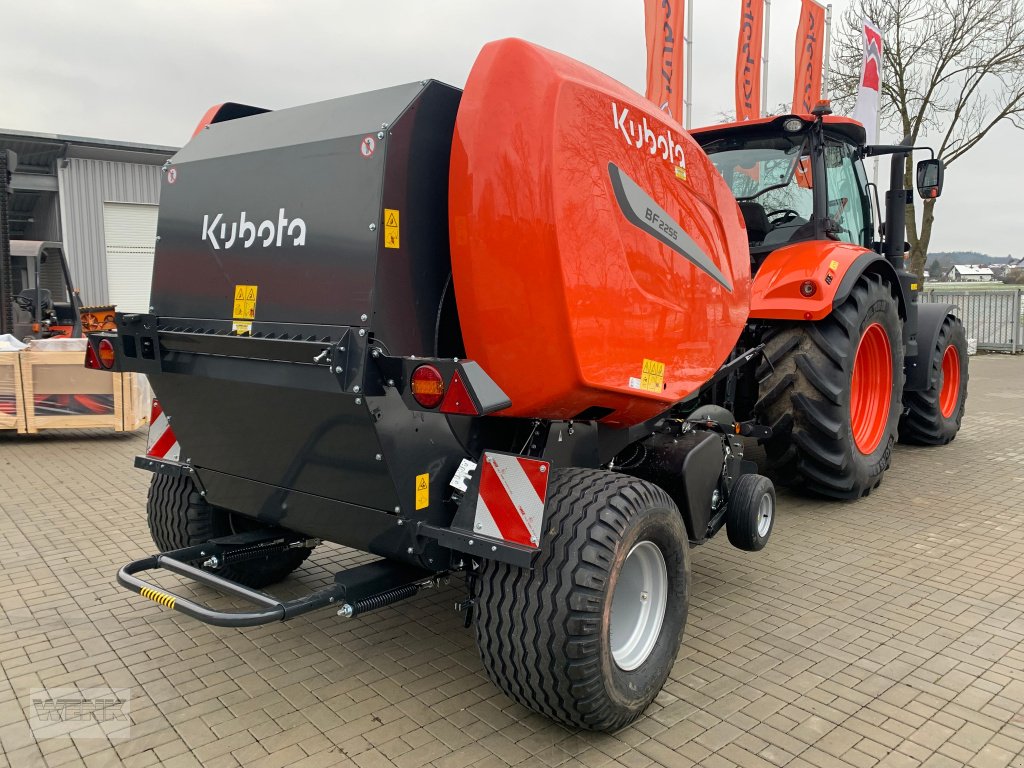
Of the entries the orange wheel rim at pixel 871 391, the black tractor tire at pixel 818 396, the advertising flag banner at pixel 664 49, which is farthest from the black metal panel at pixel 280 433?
the advertising flag banner at pixel 664 49

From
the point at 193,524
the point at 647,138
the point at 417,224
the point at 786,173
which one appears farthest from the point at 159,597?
the point at 786,173

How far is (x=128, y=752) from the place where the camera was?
265 cm

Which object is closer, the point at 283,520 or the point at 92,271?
the point at 283,520

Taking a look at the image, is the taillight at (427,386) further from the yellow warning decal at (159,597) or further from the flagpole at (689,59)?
the flagpole at (689,59)

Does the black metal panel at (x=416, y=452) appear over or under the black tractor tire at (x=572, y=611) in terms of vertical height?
over

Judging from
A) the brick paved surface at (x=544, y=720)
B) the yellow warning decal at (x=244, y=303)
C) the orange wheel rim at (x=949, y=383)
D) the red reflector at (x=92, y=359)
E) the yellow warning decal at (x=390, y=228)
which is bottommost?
the brick paved surface at (x=544, y=720)

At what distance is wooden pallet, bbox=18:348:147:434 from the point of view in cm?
789

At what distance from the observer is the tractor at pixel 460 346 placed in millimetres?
2561

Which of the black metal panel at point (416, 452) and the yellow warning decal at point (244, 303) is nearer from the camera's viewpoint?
the black metal panel at point (416, 452)

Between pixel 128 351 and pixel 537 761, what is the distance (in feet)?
7.02

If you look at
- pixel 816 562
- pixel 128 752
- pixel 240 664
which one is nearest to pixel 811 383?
pixel 816 562

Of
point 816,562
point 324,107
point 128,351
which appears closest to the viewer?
point 324,107

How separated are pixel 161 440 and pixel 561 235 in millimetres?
2199

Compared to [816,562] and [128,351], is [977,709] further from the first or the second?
[128,351]
